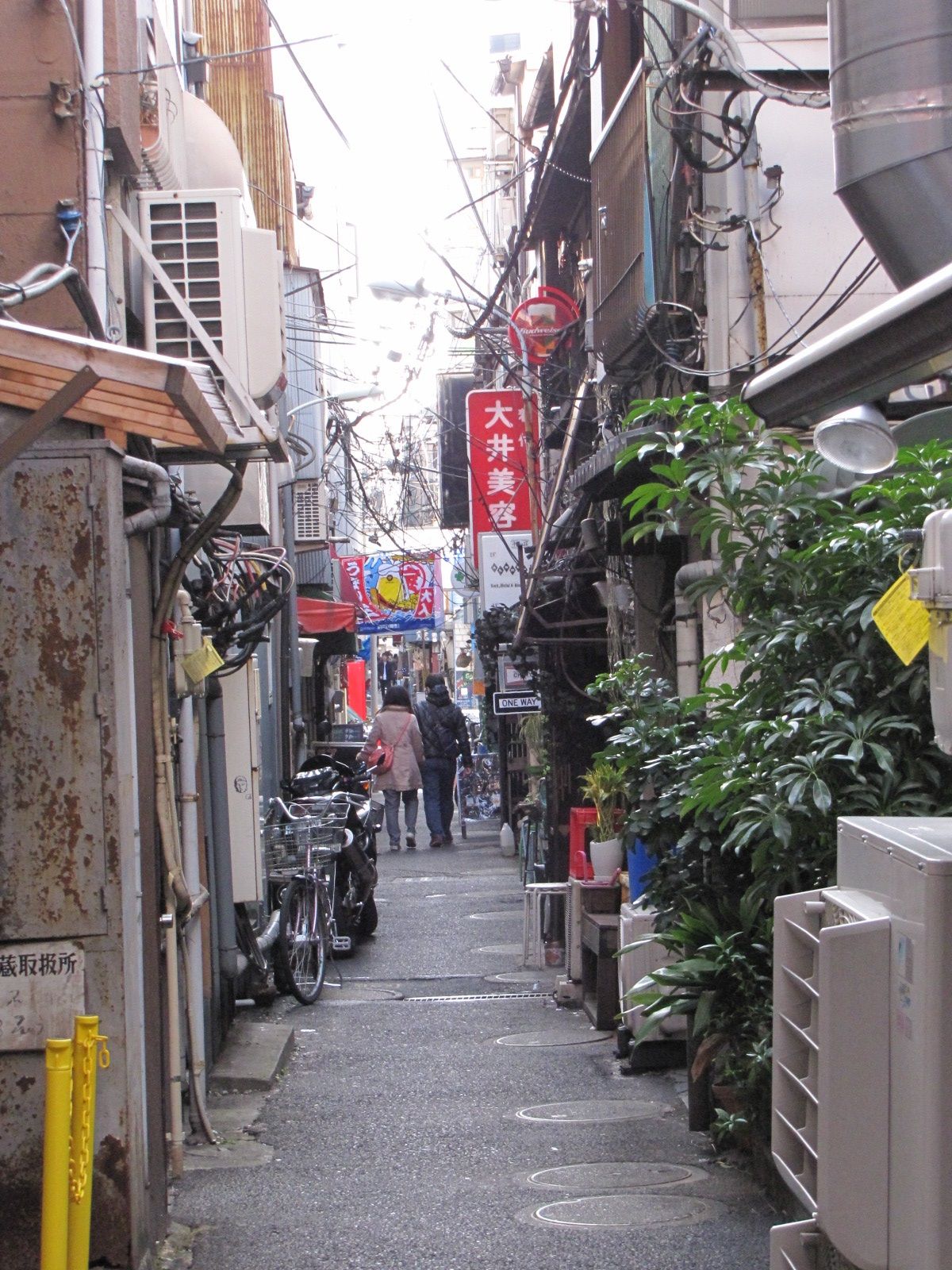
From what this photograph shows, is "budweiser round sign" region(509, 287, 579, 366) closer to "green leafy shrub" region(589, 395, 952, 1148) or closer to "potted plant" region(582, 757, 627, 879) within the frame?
"potted plant" region(582, 757, 627, 879)

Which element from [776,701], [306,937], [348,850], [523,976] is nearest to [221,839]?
[306,937]

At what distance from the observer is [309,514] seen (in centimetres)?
2388

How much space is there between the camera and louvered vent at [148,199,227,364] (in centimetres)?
793

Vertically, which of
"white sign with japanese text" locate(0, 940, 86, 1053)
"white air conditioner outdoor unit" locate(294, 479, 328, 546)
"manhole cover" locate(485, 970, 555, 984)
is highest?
"white air conditioner outdoor unit" locate(294, 479, 328, 546)

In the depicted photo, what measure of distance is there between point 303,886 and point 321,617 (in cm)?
Result: 1175

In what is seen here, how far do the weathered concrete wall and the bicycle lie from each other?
19.1ft

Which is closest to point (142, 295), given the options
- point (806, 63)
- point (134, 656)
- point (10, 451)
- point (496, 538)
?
point (134, 656)

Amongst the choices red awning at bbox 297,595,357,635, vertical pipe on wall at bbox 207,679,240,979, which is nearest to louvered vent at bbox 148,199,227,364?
vertical pipe on wall at bbox 207,679,240,979

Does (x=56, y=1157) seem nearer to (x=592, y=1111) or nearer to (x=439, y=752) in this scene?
(x=592, y=1111)

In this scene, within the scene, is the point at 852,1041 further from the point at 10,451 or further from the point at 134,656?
the point at 134,656

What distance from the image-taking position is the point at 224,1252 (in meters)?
5.82

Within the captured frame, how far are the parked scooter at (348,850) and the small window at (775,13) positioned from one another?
710 cm

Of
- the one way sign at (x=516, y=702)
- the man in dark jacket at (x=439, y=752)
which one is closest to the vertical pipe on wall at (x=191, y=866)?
the one way sign at (x=516, y=702)

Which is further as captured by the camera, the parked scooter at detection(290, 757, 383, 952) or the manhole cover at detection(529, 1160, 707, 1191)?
the parked scooter at detection(290, 757, 383, 952)
